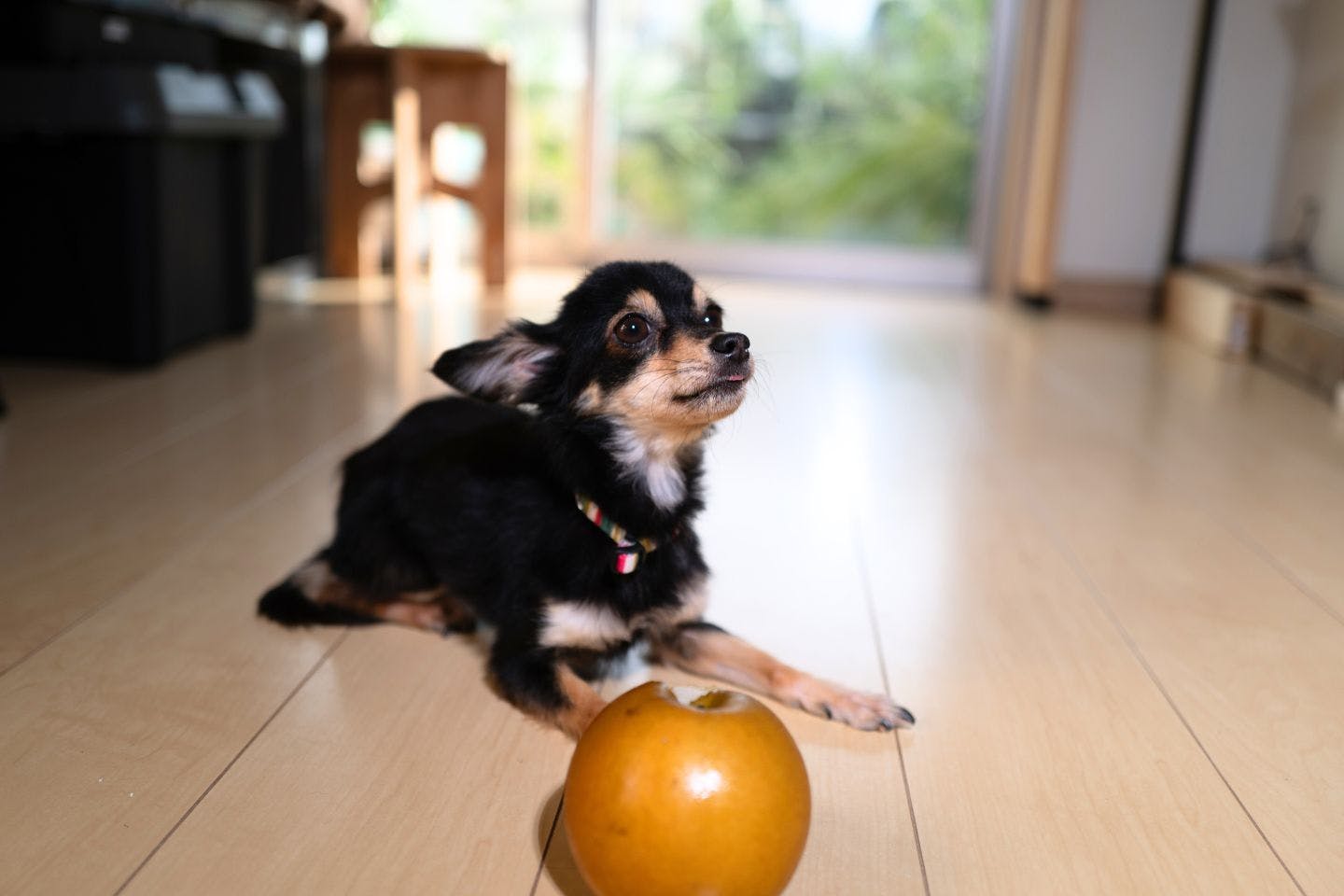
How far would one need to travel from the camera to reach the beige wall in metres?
4.31

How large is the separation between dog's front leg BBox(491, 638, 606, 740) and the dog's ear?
307 millimetres

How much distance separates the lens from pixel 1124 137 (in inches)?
207

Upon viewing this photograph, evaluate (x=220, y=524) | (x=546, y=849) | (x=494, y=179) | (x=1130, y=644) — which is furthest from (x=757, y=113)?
(x=546, y=849)

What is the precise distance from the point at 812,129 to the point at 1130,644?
4334mm

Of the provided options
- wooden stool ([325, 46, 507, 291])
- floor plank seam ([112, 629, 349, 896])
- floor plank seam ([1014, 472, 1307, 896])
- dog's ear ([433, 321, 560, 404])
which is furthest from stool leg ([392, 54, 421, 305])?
dog's ear ([433, 321, 560, 404])

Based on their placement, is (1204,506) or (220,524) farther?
(1204,506)

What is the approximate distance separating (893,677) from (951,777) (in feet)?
0.91

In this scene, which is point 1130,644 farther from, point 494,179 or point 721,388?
point 494,179

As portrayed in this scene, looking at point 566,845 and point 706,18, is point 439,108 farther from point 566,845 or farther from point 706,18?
point 566,845

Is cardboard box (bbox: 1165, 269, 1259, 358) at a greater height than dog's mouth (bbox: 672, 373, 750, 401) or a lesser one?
lesser

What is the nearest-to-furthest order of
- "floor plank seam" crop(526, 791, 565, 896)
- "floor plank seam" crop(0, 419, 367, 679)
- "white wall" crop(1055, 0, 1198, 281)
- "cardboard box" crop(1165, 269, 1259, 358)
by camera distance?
"floor plank seam" crop(526, 791, 565, 896) < "floor plank seam" crop(0, 419, 367, 679) < "cardboard box" crop(1165, 269, 1259, 358) < "white wall" crop(1055, 0, 1198, 281)

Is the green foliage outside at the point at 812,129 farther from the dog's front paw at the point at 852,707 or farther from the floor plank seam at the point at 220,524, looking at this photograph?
the dog's front paw at the point at 852,707

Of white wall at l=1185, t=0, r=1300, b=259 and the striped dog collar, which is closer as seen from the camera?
the striped dog collar

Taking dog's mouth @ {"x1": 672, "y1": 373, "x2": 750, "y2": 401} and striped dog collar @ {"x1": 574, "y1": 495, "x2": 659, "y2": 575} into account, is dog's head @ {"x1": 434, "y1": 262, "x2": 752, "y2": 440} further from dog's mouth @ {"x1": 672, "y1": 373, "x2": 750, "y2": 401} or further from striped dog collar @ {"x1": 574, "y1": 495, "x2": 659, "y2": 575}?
striped dog collar @ {"x1": 574, "y1": 495, "x2": 659, "y2": 575}
